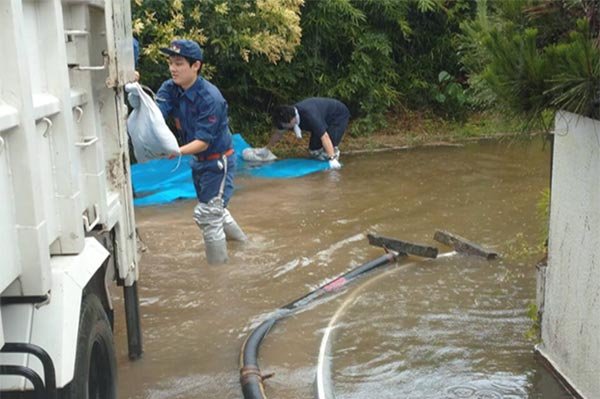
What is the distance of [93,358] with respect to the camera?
3055 millimetres

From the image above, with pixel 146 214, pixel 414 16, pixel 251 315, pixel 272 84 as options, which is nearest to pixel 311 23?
pixel 272 84

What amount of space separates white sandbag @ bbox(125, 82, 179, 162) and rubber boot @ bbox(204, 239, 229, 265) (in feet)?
5.56

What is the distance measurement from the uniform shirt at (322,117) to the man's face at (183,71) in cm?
459

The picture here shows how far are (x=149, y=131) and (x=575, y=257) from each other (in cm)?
247

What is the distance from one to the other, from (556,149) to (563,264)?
0.59 m

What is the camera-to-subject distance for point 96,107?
11.7ft

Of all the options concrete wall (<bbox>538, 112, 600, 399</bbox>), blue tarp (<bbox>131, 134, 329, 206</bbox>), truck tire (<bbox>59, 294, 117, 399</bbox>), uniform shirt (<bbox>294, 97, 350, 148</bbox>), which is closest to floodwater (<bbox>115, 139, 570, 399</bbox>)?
concrete wall (<bbox>538, 112, 600, 399</bbox>)

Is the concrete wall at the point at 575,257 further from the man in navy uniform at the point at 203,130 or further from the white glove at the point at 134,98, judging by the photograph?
the man in navy uniform at the point at 203,130

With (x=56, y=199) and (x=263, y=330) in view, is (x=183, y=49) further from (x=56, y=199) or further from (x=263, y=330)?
(x=56, y=199)

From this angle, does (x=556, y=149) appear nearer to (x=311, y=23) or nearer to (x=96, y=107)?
(x=96, y=107)

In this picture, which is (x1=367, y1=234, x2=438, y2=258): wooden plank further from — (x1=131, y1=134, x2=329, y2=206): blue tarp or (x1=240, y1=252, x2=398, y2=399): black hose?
(x1=131, y1=134, x2=329, y2=206): blue tarp

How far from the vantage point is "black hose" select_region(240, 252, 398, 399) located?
12.7 feet

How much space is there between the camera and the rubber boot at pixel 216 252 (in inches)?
243

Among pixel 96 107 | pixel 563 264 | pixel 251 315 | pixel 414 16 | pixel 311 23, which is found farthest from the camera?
pixel 414 16
